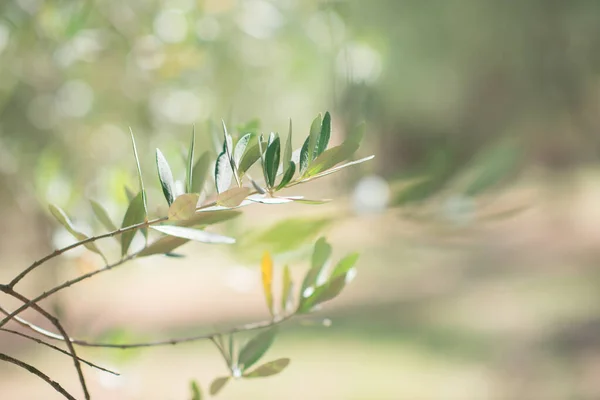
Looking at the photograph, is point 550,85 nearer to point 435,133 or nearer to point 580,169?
point 580,169

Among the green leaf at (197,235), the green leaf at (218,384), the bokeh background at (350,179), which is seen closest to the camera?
the green leaf at (197,235)

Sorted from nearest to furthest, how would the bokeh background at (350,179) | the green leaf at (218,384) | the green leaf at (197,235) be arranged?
the green leaf at (197,235)
the green leaf at (218,384)
the bokeh background at (350,179)

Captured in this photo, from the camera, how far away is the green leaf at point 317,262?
26cm

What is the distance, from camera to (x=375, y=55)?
0.71 meters

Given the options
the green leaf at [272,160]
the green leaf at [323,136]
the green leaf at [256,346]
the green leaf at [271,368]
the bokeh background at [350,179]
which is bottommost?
the green leaf at [271,368]

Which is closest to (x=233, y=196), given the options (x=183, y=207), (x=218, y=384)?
(x=183, y=207)

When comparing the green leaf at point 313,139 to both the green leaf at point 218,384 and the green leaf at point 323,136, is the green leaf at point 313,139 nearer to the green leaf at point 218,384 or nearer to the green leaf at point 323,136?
the green leaf at point 323,136

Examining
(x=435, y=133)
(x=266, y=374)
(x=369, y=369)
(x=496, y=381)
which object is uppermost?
(x=435, y=133)

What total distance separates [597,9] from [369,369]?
3.94 ft

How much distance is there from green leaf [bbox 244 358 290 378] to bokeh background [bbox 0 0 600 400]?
0.15ft

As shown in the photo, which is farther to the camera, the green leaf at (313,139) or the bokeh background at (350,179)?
the bokeh background at (350,179)

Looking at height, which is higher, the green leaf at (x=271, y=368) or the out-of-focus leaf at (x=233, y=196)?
the out-of-focus leaf at (x=233, y=196)

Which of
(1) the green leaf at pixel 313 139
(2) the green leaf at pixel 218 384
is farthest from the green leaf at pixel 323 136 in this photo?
(2) the green leaf at pixel 218 384

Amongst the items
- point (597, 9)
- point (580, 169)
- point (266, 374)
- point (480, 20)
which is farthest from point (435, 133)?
point (266, 374)
